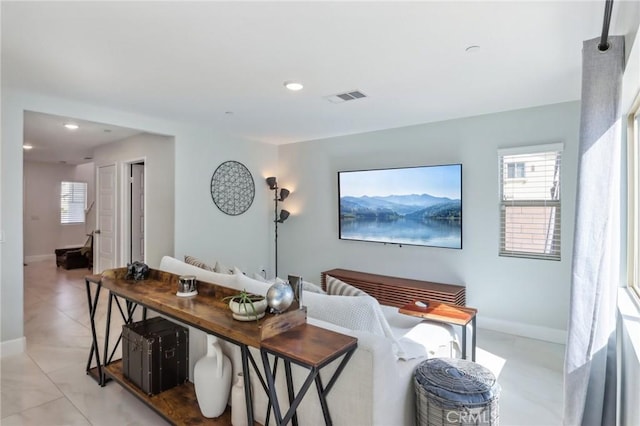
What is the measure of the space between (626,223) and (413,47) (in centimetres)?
162

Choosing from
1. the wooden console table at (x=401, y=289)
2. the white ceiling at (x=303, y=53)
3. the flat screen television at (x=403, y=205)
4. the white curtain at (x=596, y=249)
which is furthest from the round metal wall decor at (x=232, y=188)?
the white curtain at (x=596, y=249)

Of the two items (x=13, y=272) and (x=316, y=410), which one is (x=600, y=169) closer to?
(x=316, y=410)

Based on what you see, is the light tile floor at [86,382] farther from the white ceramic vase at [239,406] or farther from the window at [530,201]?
the window at [530,201]

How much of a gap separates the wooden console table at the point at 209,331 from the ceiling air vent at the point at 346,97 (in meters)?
2.06

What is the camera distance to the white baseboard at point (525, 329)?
136 inches

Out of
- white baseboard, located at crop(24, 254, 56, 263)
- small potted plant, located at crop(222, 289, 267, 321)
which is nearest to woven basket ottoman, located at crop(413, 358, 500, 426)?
small potted plant, located at crop(222, 289, 267, 321)

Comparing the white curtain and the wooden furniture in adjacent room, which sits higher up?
the white curtain

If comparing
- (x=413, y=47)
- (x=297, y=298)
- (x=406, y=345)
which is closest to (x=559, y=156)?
(x=413, y=47)

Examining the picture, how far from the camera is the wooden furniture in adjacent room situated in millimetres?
2670

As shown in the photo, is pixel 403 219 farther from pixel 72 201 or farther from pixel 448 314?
pixel 72 201

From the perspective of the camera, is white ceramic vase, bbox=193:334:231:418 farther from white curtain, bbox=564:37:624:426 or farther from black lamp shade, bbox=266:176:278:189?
black lamp shade, bbox=266:176:278:189

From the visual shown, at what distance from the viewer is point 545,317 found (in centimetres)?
354

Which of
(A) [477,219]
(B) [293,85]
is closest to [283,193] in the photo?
(B) [293,85]

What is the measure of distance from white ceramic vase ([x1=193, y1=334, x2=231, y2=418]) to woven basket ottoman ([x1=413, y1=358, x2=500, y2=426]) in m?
1.12
